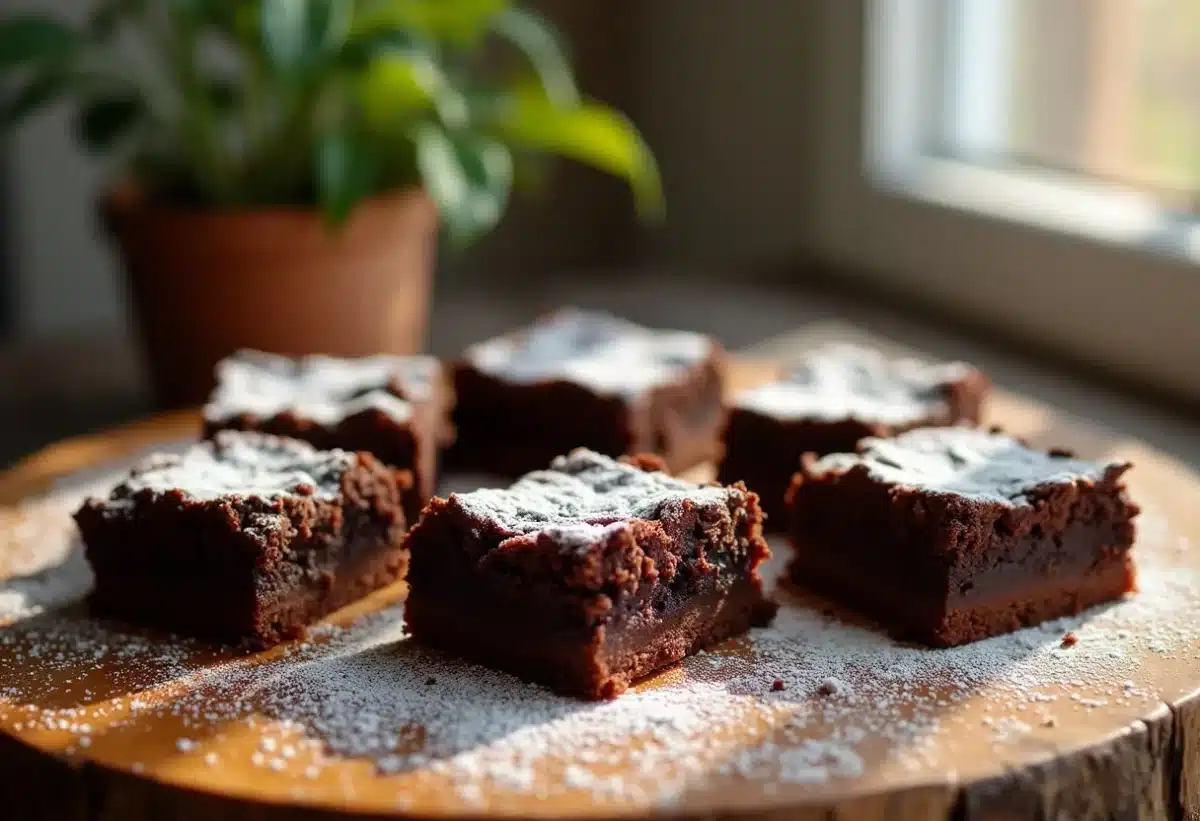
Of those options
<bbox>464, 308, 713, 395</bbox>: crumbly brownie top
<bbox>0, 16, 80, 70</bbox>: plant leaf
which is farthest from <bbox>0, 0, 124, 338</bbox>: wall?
<bbox>464, 308, 713, 395</bbox>: crumbly brownie top

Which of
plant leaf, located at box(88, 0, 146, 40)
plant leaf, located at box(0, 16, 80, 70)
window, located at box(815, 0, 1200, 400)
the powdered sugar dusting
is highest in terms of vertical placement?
plant leaf, located at box(88, 0, 146, 40)

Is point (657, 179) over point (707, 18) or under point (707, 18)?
under

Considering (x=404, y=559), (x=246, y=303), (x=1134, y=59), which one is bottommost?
(x=404, y=559)

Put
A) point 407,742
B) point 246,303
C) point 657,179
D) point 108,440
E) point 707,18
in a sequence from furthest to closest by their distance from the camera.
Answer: point 657,179
point 707,18
point 246,303
point 108,440
point 407,742

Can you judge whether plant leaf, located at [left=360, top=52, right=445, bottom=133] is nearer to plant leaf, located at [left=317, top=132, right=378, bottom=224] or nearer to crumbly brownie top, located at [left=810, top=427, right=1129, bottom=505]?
plant leaf, located at [left=317, top=132, right=378, bottom=224]

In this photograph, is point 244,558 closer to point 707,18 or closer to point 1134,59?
point 1134,59

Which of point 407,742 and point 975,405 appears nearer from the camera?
point 407,742

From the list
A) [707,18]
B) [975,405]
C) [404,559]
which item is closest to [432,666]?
[404,559]

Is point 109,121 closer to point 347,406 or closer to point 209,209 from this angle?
point 209,209
